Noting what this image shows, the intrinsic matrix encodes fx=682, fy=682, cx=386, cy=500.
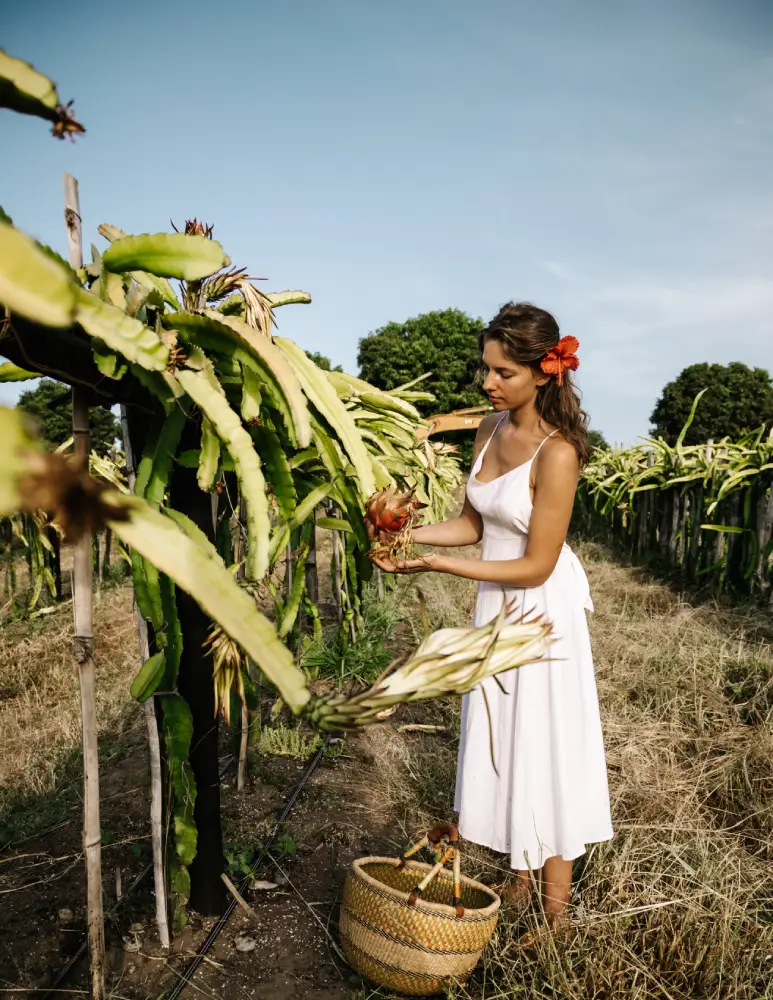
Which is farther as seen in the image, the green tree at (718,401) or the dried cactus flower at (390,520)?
the green tree at (718,401)

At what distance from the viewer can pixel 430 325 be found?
30.1 meters

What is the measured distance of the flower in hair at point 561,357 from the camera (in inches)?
69.5

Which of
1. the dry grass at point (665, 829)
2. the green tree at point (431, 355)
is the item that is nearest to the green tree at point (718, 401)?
the green tree at point (431, 355)

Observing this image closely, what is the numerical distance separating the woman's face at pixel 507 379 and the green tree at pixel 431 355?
25.4m

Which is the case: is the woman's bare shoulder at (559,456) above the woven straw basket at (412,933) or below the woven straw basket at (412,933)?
above

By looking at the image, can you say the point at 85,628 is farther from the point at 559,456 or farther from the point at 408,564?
the point at 559,456

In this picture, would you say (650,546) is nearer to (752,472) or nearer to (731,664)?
(752,472)

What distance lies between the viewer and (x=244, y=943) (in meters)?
1.75

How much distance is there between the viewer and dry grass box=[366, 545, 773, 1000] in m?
1.60

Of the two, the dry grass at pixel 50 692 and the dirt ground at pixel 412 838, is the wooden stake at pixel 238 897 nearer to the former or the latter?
the dirt ground at pixel 412 838

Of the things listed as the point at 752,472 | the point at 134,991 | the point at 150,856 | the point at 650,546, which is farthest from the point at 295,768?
the point at 650,546

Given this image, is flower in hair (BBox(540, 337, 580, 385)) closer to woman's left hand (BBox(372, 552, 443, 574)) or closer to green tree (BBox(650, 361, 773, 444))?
woman's left hand (BBox(372, 552, 443, 574))

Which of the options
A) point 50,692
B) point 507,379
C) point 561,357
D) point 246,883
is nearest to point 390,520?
point 507,379

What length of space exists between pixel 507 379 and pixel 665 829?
1538 millimetres
